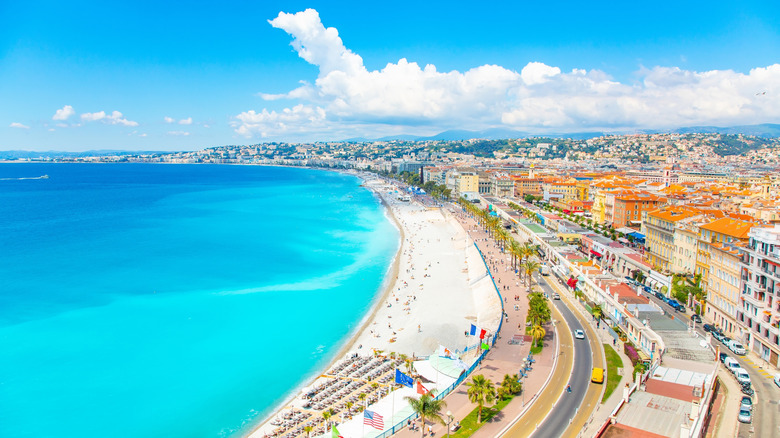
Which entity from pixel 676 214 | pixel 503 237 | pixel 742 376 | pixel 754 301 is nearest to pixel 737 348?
pixel 754 301

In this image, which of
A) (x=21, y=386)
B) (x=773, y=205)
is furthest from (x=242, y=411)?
(x=773, y=205)

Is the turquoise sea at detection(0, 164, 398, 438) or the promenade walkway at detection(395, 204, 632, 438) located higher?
the promenade walkway at detection(395, 204, 632, 438)

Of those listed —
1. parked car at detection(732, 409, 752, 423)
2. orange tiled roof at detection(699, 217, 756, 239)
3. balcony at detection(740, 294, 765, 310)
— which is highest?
orange tiled roof at detection(699, 217, 756, 239)

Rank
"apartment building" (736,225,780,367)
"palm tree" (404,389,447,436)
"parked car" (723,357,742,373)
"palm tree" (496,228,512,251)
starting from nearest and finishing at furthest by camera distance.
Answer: "palm tree" (404,389,447,436)
"parked car" (723,357,742,373)
"apartment building" (736,225,780,367)
"palm tree" (496,228,512,251)

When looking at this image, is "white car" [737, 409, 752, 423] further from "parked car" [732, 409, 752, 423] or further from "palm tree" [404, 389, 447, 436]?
"palm tree" [404, 389, 447, 436]

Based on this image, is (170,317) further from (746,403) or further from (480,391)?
(746,403)

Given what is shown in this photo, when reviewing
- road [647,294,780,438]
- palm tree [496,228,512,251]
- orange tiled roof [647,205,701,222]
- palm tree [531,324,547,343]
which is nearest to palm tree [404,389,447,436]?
palm tree [531,324,547,343]
